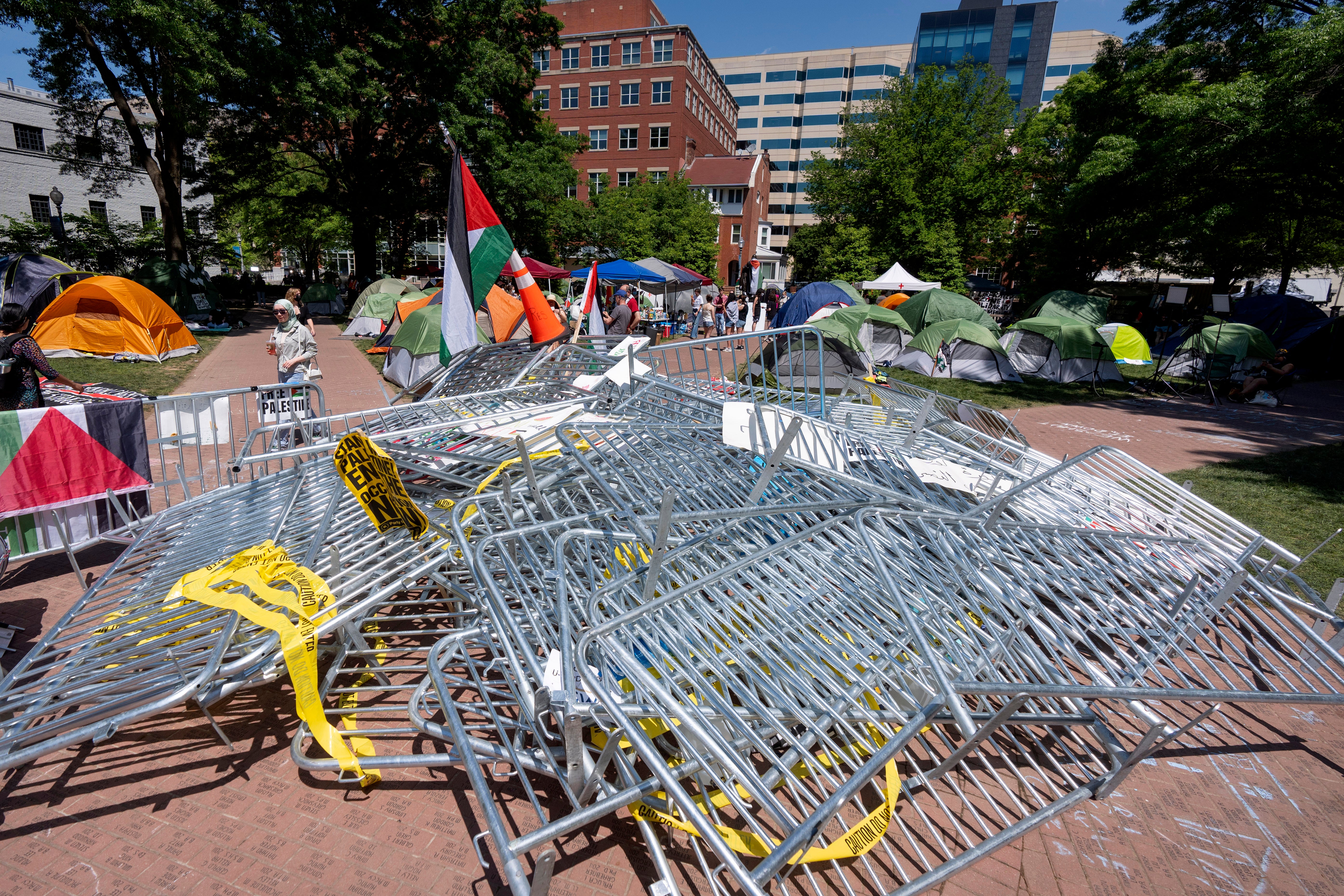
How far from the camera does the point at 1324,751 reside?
3396mm

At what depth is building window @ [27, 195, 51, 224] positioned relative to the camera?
118 feet

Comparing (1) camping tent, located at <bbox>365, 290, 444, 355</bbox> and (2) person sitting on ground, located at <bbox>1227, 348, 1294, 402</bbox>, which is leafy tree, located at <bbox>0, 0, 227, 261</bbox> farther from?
(2) person sitting on ground, located at <bbox>1227, 348, 1294, 402</bbox>

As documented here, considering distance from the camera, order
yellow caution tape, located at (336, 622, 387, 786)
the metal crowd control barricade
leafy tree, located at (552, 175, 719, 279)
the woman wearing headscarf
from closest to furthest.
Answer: the metal crowd control barricade < yellow caution tape, located at (336, 622, 387, 786) < the woman wearing headscarf < leafy tree, located at (552, 175, 719, 279)

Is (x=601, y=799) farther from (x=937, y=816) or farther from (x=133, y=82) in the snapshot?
(x=133, y=82)

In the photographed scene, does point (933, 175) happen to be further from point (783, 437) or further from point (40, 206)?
point (40, 206)

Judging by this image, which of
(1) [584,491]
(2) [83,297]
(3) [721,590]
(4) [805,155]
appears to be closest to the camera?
(3) [721,590]

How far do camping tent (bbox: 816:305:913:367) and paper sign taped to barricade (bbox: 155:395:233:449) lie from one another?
40.9 ft

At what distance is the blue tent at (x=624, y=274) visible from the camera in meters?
19.9

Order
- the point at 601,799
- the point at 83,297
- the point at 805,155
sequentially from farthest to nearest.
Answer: the point at 805,155, the point at 83,297, the point at 601,799

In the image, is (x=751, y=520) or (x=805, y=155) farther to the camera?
(x=805, y=155)

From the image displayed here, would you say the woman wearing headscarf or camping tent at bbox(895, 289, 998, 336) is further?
camping tent at bbox(895, 289, 998, 336)

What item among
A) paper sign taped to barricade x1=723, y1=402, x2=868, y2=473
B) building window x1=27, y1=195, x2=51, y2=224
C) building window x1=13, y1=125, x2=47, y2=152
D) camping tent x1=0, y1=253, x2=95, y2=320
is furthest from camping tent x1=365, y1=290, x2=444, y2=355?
building window x1=13, y1=125, x2=47, y2=152

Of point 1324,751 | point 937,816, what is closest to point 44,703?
point 937,816

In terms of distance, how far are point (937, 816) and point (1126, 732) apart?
55.8 inches
